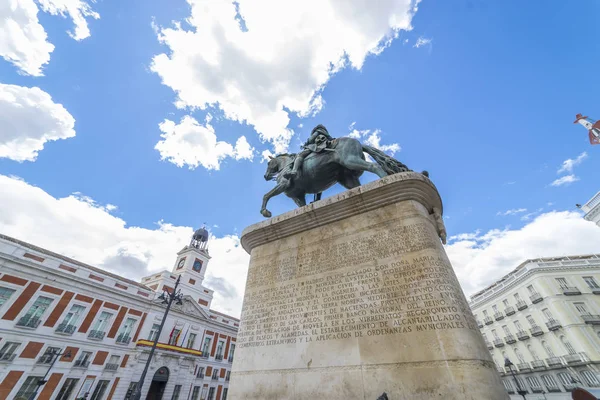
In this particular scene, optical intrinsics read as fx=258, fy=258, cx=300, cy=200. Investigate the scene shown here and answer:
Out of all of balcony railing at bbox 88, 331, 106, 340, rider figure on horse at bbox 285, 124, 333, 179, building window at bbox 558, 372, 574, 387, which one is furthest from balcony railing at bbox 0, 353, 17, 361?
building window at bbox 558, 372, 574, 387

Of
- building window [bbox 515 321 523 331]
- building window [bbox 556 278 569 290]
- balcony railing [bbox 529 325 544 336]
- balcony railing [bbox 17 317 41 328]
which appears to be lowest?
balcony railing [bbox 17 317 41 328]

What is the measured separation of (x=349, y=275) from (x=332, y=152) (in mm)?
2658

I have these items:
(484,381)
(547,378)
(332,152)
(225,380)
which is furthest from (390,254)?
(225,380)

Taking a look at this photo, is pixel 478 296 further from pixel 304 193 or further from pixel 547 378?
pixel 304 193

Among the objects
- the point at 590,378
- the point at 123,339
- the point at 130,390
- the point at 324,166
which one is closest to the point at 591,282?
the point at 590,378

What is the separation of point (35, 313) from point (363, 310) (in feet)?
102

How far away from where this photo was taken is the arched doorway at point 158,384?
29.5 m

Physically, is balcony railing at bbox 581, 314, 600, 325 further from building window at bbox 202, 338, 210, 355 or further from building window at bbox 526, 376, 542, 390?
building window at bbox 202, 338, 210, 355

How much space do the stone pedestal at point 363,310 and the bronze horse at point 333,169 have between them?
1.01 meters

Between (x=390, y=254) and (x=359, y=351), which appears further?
(x=390, y=254)

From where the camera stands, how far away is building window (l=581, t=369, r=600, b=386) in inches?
941

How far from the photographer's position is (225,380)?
36.9 m

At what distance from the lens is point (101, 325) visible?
2609 cm

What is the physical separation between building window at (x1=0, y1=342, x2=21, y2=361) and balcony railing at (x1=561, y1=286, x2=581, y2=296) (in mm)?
52059
